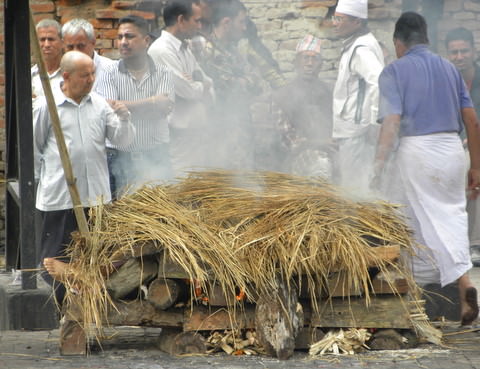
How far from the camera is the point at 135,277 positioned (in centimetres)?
517

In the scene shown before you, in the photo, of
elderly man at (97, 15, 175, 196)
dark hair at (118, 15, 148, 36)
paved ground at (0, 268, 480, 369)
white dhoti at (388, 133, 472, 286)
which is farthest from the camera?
dark hair at (118, 15, 148, 36)

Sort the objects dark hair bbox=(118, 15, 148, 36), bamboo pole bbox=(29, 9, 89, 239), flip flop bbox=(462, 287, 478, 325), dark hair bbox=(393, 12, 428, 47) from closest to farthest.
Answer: bamboo pole bbox=(29, 9, 89, 239), flip flop bbox=(462, 287, 478, 325), dark hair bbox=(393, 12, 428, 47), dark hair bbox=(118, 15, 148, 36)

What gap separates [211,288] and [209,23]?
9.48 ft

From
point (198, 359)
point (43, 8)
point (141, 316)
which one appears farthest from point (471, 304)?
point (43, 8)

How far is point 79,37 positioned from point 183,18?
824mm

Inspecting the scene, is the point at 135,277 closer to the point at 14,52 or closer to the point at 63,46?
the point at 14,52

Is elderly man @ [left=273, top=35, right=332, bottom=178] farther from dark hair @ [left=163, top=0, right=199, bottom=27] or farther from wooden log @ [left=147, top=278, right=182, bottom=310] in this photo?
wooden log @ [left=147, top=278, right=182, bottom=310]

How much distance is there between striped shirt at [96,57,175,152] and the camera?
6.98 meters

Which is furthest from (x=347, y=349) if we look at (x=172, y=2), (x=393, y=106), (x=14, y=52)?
(x=172, y=2)

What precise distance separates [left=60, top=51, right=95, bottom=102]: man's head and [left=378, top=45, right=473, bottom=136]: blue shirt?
188 cm

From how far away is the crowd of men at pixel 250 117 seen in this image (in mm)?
5977

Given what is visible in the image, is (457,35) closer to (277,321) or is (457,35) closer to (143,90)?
(143,90)

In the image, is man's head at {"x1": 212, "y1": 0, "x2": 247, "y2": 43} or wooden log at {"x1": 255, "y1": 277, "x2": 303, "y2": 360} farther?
man's head at {"x1": 212, "y1": 0, "x2": 247, "y2": 43}

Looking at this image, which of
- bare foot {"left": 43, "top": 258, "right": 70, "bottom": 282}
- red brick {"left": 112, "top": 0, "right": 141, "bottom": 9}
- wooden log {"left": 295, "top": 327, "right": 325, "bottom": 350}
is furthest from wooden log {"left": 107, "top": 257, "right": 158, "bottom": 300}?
red brick {"left": 112, "top": 0, "right": 141, "bottom": 9}
